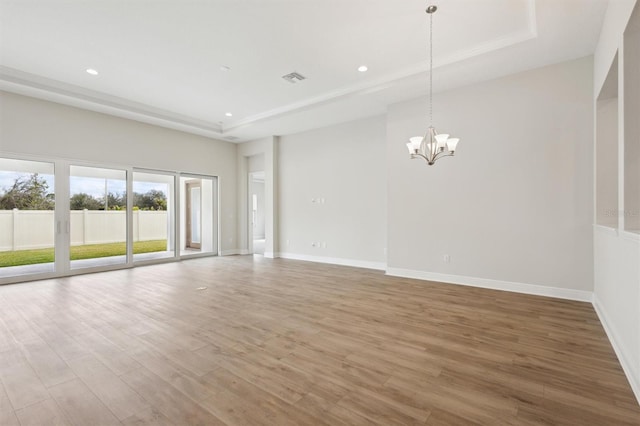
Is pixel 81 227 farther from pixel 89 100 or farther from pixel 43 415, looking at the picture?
pixel 43 415

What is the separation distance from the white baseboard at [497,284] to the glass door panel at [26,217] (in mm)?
6852

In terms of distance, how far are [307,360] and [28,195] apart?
253 inches

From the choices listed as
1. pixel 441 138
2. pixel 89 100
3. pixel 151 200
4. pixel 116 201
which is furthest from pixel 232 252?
pixel 441 138

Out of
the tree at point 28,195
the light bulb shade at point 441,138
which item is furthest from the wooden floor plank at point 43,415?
the tree at point 28,195

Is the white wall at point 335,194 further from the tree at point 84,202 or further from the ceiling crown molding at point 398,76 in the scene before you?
the tree at point 84,202

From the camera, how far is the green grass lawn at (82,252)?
5.34 metres

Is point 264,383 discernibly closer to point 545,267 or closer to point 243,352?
point 243,352

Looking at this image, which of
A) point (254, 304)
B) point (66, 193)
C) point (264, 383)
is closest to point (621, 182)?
point (264, 383)

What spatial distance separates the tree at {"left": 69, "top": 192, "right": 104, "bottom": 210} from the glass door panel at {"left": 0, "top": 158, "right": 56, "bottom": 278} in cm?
33

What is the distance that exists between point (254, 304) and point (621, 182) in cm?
419

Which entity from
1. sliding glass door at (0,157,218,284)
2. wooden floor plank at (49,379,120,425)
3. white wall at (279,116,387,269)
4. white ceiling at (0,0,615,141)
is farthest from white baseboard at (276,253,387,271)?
wooden floor plank at (49,379,120,425)

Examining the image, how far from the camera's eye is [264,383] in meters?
2.08

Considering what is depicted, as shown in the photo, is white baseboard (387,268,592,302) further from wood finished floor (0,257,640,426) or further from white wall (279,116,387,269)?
white wall (279,116,387,269)

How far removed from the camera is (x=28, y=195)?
17.8 feet
